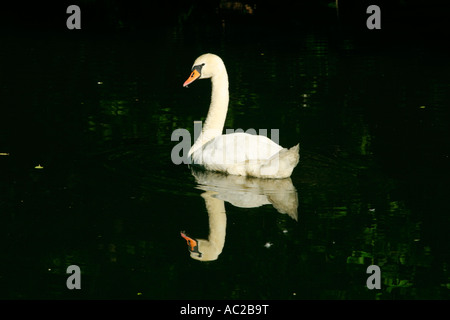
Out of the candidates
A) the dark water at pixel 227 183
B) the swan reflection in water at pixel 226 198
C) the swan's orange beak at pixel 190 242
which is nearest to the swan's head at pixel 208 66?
the dark water at pixel 227 183

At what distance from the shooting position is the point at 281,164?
355 inches

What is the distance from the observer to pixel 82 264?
716 centimetres

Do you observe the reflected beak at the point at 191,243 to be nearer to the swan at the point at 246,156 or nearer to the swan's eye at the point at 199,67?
the swan at the point at 246,156

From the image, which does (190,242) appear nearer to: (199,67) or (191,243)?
(191,243)

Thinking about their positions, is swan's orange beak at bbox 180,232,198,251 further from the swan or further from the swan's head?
the swan's head

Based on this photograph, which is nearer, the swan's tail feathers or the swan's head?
the swan's tail feathers

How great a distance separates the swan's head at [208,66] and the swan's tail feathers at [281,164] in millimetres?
1853

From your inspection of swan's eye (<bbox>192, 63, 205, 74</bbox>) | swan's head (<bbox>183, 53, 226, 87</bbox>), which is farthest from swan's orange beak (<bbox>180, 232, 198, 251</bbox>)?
swan's eye (<bbox>192, 63, 205, 74</bbox>)

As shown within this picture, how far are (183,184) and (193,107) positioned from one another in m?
4.24

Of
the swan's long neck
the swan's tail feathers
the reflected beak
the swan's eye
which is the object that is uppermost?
the swan's eye

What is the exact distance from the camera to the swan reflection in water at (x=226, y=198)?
299 inches

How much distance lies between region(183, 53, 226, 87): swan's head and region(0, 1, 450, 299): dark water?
104cm

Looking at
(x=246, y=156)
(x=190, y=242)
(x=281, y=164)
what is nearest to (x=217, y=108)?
(x=246, y=156)

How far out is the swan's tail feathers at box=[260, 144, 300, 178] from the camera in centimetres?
889
